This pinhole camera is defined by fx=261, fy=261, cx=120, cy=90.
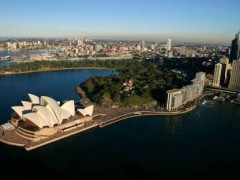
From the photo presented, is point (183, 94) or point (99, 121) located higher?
point (183, 94)

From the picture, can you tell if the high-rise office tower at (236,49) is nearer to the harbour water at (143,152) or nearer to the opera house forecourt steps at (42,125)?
the harbour water at (143,152)

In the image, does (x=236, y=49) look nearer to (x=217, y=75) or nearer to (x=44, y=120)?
(x=217, y=75)

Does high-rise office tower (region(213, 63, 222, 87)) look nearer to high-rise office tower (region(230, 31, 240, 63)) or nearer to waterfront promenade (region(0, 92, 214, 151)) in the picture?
waterfront promenade (region(0, 92, 214, 151))

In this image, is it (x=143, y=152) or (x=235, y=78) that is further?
(x=235, y=78)

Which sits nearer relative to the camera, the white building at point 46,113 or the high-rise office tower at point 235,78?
the white building at point 46,113

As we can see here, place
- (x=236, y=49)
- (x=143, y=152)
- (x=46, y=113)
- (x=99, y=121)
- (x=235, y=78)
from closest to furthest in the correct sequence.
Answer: (x=143, y=152) → (x=46, y=113) → (x=99, y=121) → (x=235, y=78) → (x=236, y=49)

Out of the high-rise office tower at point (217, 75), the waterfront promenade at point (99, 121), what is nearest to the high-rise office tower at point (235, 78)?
the high-rise office tower at point (217, 75)

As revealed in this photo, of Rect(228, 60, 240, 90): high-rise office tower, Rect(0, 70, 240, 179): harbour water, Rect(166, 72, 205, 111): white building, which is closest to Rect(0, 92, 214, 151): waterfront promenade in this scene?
Rect(0, 70, 240, 179): harbour water

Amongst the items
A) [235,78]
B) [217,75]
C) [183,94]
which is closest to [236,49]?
[217,75]
